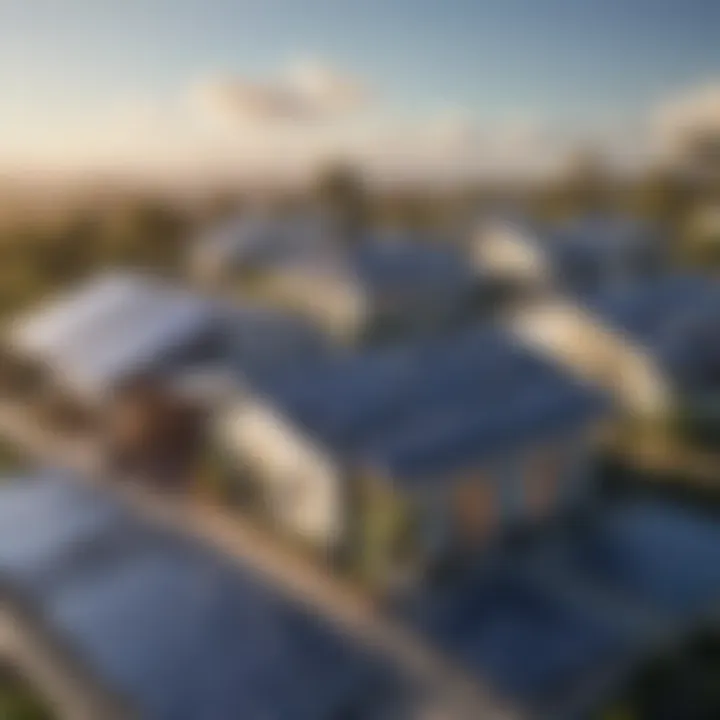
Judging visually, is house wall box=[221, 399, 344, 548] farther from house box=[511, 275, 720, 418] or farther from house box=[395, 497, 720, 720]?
house box=[511, 275, 720, 418]

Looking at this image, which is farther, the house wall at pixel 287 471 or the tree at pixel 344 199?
the house wall at pixel 287 471

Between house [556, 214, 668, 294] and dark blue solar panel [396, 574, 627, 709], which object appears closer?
dark blue solar panel [396, 574, 627, 709]

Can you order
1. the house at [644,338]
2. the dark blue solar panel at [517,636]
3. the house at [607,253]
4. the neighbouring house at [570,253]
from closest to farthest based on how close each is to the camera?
the dark blue solar panel at [517,636] → the neighbouring house at [570,253] → the house at [607,253] → the house at [644,338]

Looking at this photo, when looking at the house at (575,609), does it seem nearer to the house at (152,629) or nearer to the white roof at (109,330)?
the house at (152,629)

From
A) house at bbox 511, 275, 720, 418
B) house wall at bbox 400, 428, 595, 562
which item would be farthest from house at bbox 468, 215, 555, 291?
house wall at bbox 400, 428, 595, 562

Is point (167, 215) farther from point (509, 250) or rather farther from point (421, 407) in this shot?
point (509, 250)

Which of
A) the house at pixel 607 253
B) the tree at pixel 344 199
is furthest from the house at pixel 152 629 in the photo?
the house at pixel 607 253

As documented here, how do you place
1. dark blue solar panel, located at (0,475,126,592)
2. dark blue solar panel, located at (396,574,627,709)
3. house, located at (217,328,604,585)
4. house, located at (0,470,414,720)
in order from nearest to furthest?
house, located at (0,470,414,720) → dark blue solar panel, located at (396,574,627,709) → dark blue solar panel, located at (0,475,126,592) → house, located at (217,328,604,585)

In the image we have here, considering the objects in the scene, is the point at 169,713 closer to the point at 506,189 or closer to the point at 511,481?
the point at 511,481
